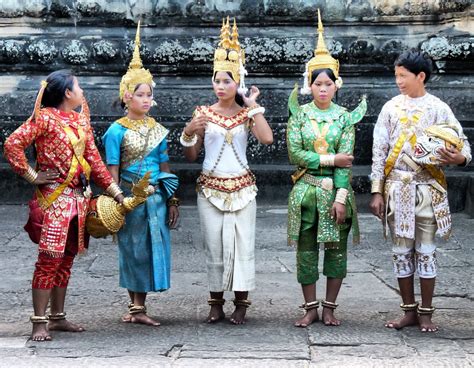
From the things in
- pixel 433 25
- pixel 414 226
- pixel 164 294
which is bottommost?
pixel 164 294

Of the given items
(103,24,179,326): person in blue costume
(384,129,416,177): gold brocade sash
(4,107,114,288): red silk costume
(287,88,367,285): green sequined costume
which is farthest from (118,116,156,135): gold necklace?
(384,129,416,177): gold brocade sash

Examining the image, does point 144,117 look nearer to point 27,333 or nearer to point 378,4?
point 27,333

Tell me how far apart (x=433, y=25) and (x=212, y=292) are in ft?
16.8

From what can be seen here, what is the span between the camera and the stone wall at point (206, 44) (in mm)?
9914

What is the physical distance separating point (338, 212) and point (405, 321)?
2.22 feet

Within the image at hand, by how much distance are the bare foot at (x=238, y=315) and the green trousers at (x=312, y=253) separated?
347 mm

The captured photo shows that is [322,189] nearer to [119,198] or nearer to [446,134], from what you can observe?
[446,134]

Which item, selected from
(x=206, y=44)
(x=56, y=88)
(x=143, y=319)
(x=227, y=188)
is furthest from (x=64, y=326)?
(x=206, y=44)

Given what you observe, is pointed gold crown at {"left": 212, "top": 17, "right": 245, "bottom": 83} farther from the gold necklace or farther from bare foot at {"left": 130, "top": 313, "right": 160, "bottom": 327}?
bare foot at {"left": 130, "top": 313, "right": 160, "bottom": 327}

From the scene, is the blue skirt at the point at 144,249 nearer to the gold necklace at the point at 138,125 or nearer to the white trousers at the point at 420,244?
the gold necklace at the point at 138,125

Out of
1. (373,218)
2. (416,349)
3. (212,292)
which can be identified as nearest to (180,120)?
(373,218)

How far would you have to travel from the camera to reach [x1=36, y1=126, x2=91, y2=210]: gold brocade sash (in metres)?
5.52

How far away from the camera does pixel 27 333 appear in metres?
5.54

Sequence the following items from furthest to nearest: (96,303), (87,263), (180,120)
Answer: (180,120)
(87,263)
(96,303)
